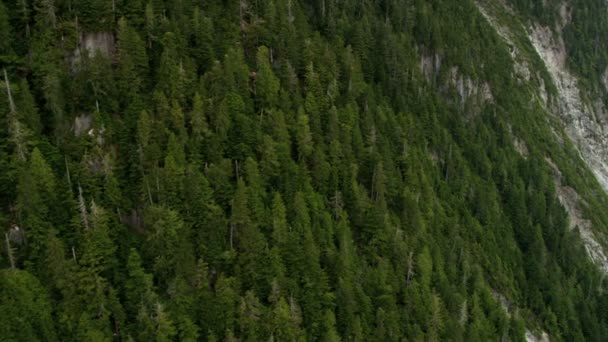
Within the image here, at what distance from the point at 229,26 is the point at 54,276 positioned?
204 ft

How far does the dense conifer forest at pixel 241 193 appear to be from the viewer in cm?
8425

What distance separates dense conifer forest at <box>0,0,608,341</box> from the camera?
84250mm

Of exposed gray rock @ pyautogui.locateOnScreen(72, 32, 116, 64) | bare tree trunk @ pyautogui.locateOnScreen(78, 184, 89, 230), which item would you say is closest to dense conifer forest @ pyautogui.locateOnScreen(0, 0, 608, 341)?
exposed gray rock @ pyautogui.locateOnScreen(72, 32, 116, 64)

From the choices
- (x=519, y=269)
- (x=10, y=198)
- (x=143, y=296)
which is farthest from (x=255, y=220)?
(x=519, y=269)

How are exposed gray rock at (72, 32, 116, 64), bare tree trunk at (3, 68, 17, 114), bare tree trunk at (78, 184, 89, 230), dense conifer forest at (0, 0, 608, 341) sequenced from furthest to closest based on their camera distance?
exposed gray rock at (72, 32, 116, 64) < bare tree trunk at (3, 68, 17, 114) < dense conifer forest at (0, 0, 608, 341) < bare tree trunk at (78, 184, 89, 230)

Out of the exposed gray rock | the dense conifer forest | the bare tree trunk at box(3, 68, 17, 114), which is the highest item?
the exposed gray rock

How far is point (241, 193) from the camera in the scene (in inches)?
3794

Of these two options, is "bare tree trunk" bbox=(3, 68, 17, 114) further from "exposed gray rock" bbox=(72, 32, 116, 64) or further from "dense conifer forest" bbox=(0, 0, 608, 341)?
"exposed gray rock" bbox=(72, 32, 116, 64)

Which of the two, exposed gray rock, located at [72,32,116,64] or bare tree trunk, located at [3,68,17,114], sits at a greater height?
exposed gray rock, located at [72,32,116,64]

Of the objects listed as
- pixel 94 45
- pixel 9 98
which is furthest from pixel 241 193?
pixel 9 98

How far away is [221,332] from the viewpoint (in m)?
88.9

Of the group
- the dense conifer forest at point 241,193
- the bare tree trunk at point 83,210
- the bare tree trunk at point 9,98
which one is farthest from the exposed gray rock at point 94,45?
the bare tree trunk at point 83,210

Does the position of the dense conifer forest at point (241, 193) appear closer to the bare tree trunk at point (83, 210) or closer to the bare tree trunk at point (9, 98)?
the bare tree trunk at point (9, 98)

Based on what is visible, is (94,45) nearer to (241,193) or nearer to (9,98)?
(9,98)
